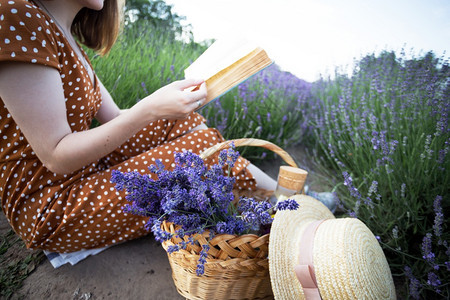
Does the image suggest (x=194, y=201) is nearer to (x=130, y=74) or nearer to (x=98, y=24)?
(x=98, y=24)

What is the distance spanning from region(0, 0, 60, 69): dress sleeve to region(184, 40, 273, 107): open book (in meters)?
0.53

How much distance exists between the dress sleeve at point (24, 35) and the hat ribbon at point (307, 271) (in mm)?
1044

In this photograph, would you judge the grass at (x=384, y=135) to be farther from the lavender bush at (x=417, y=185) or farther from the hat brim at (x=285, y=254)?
the hat brim at (x=285, y=254)

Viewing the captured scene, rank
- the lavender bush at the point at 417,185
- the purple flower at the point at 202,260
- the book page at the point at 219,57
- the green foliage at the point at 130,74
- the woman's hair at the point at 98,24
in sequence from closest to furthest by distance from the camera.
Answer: the purple flower at the point at 202,260, the book page at the point at 219,57, the lavender bush at the point at 417,185, the woman's hair at the point at 98,24, the green foliage at the point at 130,74

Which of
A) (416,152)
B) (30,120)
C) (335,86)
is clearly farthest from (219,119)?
(30,120)

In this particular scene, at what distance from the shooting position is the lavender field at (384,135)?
4.28 feet

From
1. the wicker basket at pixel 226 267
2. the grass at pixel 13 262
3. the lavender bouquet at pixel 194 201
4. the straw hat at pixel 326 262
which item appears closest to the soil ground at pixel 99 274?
the grass at pixel 13 262

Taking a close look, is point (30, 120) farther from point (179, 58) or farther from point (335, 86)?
point (335, 86)

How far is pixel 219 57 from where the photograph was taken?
120cm

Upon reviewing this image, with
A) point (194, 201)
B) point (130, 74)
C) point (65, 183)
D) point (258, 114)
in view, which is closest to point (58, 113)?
point (65, 183)

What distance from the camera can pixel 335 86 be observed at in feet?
9.60

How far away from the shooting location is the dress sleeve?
0.94 metres

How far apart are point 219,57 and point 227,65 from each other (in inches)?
4.8

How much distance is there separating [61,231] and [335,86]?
2.62 m
